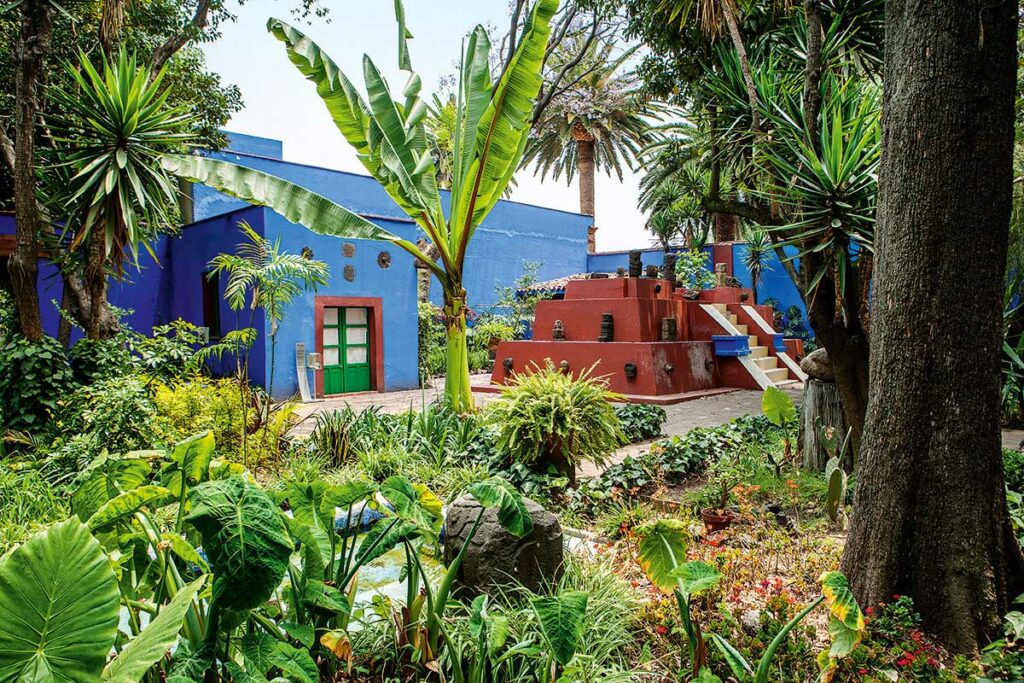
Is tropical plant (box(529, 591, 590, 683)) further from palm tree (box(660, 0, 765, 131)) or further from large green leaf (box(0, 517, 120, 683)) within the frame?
palm tree (box(660, 0, 765, 131))

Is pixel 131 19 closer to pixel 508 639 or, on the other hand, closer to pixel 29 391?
pixel 29 391

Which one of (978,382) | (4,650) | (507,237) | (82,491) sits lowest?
(4,650)

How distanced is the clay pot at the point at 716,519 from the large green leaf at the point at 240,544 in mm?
3224

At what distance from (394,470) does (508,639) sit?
130 inches

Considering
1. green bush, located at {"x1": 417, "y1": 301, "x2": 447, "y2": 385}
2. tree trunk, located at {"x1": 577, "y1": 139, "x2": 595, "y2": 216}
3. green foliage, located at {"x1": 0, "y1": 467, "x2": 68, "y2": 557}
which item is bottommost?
green foliage, located at {"x1": 0, "y1": 467, "x2": 68, "y2": 557}

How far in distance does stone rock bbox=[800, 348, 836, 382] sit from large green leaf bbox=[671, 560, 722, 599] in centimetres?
371

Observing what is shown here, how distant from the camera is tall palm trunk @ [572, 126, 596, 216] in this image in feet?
84.3

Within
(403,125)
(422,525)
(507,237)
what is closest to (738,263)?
(507,237)

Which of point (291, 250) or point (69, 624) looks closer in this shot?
point (69, 624)

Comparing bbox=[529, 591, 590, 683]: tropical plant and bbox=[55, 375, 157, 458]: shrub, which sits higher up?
bbox=[55, 375, 157, 458]: shrub

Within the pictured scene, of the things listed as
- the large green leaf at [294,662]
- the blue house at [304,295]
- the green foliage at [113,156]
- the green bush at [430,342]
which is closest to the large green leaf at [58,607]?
the large green leaf at [294,662]

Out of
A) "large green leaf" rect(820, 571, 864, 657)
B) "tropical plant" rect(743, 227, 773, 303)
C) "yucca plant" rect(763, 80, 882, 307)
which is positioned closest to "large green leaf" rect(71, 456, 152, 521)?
"large green leaf" rect(820, 571, 864, 657)

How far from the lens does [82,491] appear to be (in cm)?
221

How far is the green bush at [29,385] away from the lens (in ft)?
21.6
